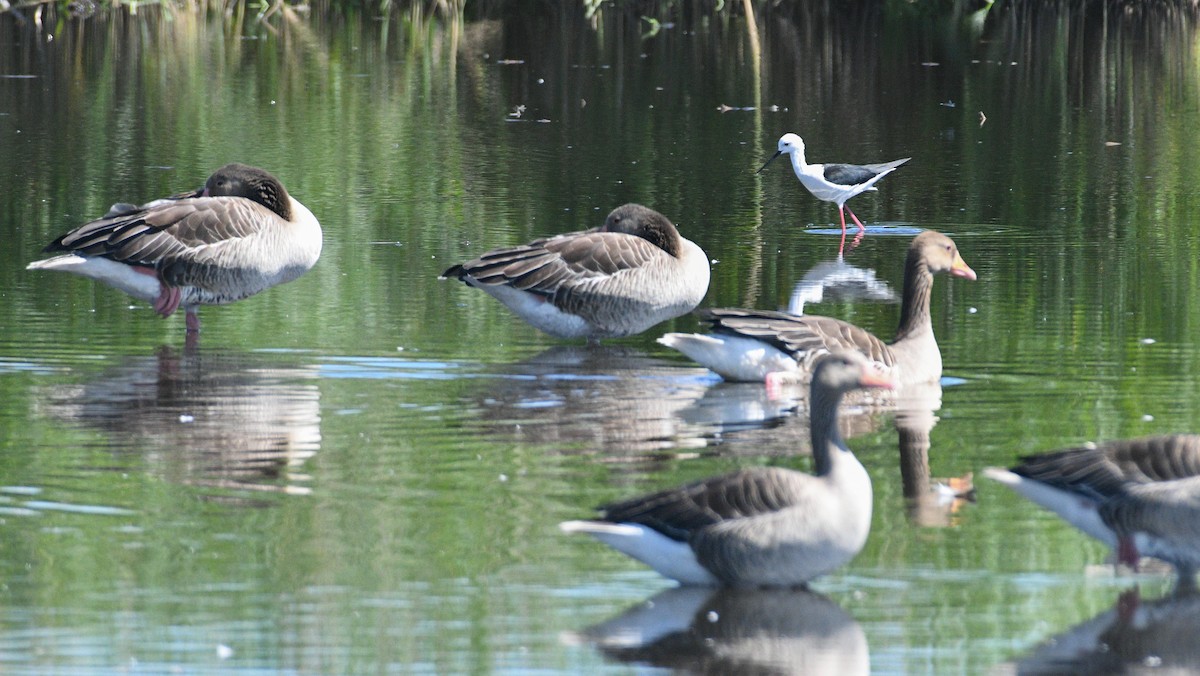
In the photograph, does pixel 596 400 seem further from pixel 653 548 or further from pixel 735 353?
pixel 653 548

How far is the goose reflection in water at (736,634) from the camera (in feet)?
22.2

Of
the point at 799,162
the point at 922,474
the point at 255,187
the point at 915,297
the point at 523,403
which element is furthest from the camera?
the point at 799,162

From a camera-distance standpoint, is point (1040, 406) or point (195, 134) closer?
point (1040, 406)

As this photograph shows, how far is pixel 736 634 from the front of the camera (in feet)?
23.2

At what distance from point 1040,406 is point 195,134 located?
1867 cm

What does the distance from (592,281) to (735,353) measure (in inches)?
70.7

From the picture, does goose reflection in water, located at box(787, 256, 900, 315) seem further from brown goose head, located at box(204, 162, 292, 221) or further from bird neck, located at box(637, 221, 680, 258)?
brown goose head, located at box(204, 162, 292, 221)

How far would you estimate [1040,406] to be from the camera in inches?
438

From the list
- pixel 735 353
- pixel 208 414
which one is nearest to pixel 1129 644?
pixel 735 353

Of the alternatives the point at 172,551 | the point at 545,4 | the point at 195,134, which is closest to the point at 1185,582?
the point at 172,551

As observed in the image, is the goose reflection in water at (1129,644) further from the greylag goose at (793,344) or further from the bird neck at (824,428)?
the greylag goose at (793,344)

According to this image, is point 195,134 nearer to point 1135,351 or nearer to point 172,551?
point 1135,351

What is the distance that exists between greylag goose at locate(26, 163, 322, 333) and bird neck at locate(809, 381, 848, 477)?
705 cm

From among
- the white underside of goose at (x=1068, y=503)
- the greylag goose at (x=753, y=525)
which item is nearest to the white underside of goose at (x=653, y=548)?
the greylag goose at (x=753, y=525)
